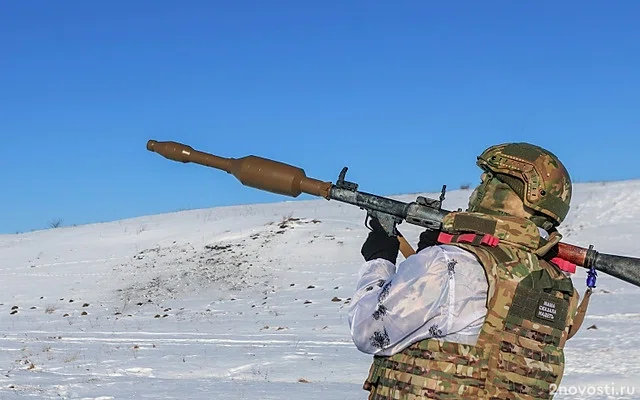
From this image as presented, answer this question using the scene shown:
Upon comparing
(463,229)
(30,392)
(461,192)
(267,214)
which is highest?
(461,192)

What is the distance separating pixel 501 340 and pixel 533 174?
1.80 ft

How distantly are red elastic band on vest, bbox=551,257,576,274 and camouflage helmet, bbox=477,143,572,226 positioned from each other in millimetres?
274

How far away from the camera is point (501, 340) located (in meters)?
2.47

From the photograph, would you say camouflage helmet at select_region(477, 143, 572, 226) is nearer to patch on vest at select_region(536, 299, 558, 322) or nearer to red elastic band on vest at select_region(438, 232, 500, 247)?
red elastic band on vest at select_region(438, 232, 500, 247)

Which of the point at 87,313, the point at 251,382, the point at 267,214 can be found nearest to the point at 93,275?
the point at 87,313

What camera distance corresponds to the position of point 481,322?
2.46 metres

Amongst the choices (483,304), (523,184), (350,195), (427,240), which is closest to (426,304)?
(483,304)

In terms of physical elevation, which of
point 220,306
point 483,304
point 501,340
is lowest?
point 220,306

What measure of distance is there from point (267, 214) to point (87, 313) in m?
9.23

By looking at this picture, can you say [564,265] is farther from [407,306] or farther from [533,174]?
[407,306]

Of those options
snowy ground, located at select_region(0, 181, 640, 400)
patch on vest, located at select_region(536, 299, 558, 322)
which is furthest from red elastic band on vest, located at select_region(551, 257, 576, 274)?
snowy ground, located at select_region(0, 181, 640, 400)

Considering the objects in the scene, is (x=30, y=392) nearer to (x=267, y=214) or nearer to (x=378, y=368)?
(x=378, y=368)

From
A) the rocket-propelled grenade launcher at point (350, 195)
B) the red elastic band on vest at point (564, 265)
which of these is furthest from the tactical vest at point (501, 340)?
the rocket-propelled grenade launcher at point (350, 195)

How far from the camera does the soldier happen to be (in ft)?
Result: 7.87
